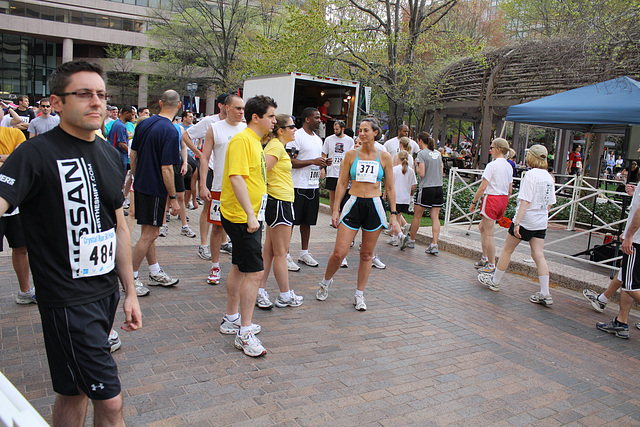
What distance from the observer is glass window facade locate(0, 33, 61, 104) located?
5550 cm

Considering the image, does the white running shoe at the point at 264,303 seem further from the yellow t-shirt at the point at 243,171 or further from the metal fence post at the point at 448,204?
the metal fence post at the point at 448,204

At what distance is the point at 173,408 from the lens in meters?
3.11

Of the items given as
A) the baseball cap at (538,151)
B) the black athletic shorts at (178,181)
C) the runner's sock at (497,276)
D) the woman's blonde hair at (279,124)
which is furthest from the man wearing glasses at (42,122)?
the baseball cap at (538,151)

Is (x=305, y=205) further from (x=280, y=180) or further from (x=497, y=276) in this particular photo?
(x=497, y=276)

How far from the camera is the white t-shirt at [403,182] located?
27.7 feet

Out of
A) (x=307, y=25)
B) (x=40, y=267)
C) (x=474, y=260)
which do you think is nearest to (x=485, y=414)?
(x=40, y=267)

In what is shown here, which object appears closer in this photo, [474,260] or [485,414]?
[485,414]

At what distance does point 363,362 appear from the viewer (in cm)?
406

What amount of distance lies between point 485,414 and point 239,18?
113 ft

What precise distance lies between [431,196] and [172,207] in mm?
4553

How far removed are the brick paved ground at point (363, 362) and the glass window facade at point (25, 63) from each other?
196 feet

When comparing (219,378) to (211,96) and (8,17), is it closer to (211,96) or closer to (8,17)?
(211,96)

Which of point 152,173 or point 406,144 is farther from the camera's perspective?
point 406,144

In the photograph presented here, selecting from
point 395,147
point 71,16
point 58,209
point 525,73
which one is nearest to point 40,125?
point 395,147
